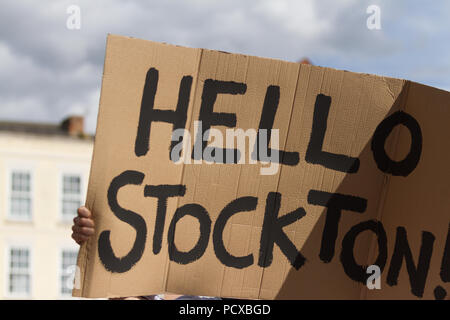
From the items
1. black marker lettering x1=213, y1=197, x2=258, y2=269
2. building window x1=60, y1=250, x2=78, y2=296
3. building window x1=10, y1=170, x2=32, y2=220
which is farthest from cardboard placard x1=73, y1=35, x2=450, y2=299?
building window x1=10, y1=170, x2=32, y2=220

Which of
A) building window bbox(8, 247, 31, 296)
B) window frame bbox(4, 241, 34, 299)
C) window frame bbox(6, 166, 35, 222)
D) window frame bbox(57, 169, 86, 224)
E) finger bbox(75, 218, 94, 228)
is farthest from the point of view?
window frame bbox(57, 169, 86, 224)

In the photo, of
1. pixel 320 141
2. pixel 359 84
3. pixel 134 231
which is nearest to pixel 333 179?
pixel 320 141

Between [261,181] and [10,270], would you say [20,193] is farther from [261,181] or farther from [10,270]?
[261,181]

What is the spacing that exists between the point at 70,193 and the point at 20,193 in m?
1.52

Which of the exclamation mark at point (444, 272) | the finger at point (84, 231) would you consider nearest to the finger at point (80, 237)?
the finger at point (84, 231)

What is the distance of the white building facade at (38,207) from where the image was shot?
20.5 metres

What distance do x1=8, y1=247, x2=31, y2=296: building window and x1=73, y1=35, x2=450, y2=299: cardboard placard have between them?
18.7 metres

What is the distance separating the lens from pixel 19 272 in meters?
20.5

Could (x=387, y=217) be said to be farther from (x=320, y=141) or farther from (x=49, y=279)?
(x=49, y=279)

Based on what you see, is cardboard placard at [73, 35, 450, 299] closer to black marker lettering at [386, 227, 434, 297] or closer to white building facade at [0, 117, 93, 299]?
black marker lettering at [386, 227, 434, 297]

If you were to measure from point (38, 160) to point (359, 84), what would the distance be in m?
19.1

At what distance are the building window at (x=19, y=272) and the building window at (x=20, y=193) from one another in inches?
44.6

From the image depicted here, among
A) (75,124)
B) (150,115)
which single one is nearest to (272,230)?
(150,115)

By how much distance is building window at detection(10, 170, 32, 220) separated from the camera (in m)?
20.6
